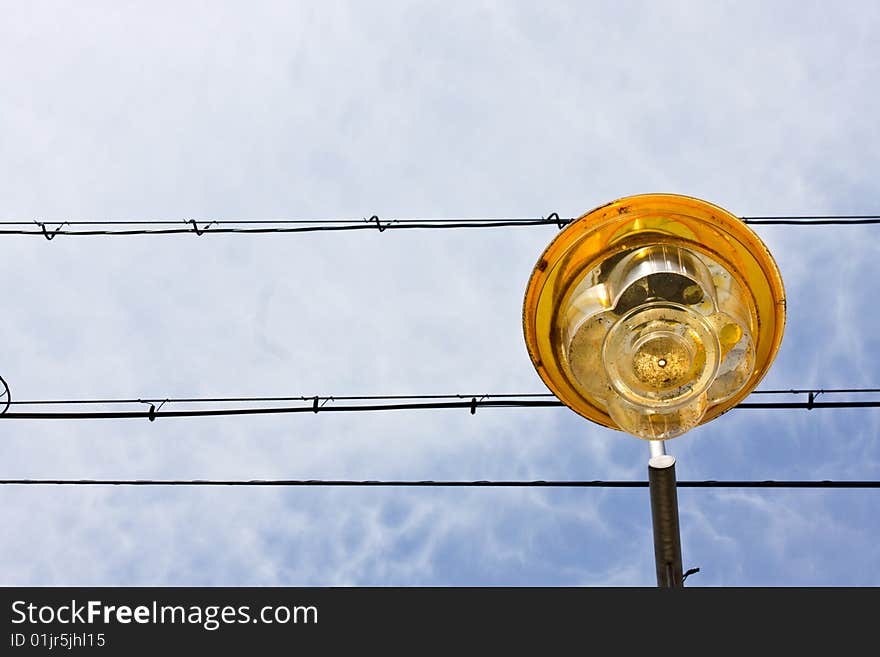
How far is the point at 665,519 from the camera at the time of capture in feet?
5.62

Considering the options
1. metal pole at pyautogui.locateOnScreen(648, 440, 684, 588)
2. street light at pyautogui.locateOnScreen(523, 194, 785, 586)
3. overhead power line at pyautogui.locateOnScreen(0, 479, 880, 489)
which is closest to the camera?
metal pole at pyautogui.locateOnScreen(648, 440, 684, 588)

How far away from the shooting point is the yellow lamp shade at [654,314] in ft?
5.98

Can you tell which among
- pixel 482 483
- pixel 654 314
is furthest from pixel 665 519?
pixel 482 483

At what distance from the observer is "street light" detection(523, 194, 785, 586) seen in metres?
1.82

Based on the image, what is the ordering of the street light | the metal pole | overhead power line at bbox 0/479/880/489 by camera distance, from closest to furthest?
the metal pole
the street light
overhead power line at bbox 0/479/880/489

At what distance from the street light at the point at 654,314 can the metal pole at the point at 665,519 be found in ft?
0.13

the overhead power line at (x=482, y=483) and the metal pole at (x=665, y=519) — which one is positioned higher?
the overhead power line at (x=482, y=483)

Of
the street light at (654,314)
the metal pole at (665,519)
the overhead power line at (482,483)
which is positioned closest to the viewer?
the metal pole at (665,519)

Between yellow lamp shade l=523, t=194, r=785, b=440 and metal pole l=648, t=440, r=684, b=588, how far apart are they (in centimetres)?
10

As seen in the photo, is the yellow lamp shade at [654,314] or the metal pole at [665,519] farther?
the yellow lamp shade at [654,314]
